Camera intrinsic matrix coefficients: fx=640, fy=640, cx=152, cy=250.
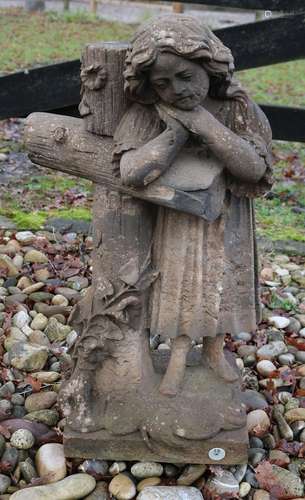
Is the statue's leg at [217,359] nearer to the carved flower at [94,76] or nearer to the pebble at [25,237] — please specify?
the carved flower at [94,76]

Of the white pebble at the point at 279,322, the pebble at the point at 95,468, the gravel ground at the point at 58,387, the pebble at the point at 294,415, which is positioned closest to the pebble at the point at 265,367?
the gravel ground at the point at 58,387

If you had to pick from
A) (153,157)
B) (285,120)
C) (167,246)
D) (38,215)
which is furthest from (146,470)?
(285,120)

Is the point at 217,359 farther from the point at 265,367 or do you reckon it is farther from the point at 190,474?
the point at 265,367

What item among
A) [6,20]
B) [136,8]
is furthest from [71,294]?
[136,8]

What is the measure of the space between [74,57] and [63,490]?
6531 millimetres

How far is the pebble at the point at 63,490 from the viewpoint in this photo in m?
1.92

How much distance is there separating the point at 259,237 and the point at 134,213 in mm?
2078

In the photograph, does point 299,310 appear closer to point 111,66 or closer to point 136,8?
point 111,66

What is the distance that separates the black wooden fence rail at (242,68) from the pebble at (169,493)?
2.49m

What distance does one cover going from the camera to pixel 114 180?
72.4 inches

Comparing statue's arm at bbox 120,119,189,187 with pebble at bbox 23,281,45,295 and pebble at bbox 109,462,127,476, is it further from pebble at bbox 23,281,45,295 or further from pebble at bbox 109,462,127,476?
pebble at bbox 23,281,45,295

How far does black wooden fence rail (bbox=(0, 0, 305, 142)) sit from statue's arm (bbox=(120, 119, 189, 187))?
210 cm

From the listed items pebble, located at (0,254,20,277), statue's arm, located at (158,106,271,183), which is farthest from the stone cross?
pebble, located at (0,254,20,277)

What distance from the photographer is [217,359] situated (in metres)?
2.20
